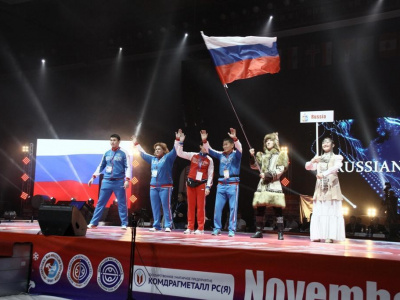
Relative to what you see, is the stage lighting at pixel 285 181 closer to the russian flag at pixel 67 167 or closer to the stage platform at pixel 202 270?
the russian flag at pixel 67 167

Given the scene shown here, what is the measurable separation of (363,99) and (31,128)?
1175 cm

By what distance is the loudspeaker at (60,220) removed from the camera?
203 inches

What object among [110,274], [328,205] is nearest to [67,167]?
[328,205]

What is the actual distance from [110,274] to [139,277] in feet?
1.19

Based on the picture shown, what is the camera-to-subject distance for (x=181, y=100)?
605 inches

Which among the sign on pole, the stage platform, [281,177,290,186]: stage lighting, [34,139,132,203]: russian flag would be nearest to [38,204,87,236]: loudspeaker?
the stage platform

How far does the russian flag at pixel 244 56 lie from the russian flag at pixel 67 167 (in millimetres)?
8018

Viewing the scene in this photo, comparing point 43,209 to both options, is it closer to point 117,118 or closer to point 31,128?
point 117,118

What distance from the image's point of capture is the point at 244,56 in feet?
25.5

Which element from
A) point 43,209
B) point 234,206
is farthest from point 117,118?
point 43,209

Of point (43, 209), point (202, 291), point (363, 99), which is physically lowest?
point (202, 291)

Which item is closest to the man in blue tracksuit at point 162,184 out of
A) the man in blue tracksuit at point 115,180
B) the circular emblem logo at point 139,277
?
the man in blue tracksuit at point 115,180

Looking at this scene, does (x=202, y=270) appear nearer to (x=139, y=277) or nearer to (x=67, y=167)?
(x=139, y=277)

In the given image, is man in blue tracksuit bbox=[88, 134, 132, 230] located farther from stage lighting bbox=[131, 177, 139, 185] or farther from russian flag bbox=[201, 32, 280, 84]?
stage lighting bbox=[131, 177, 139, 185]
